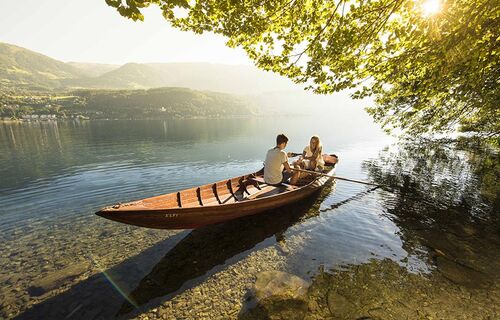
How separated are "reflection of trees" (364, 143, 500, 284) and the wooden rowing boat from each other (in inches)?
246

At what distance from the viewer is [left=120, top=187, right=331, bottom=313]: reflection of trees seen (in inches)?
352

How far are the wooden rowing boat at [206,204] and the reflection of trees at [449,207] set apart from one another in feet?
20.5

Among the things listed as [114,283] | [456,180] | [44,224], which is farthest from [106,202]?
[456,180]

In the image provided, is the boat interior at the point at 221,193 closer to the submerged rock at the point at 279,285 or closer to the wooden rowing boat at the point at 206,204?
the wooden rowing boat at the point at 206,204

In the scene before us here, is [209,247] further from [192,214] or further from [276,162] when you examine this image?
[276,162]

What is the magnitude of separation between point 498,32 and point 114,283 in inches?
623

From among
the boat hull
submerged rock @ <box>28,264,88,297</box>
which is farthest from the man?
submerged rock @ <box>28,264,88,297</box>

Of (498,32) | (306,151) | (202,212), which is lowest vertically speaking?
(202,212)

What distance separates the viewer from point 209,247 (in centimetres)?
1135

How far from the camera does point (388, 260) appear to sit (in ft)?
34.3

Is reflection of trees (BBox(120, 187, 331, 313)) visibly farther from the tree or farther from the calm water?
the tree

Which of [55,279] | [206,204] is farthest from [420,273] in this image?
[55,279]

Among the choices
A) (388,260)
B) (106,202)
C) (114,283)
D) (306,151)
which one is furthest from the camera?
(306,151)

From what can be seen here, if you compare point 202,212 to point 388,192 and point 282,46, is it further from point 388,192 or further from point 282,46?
point 388,192
